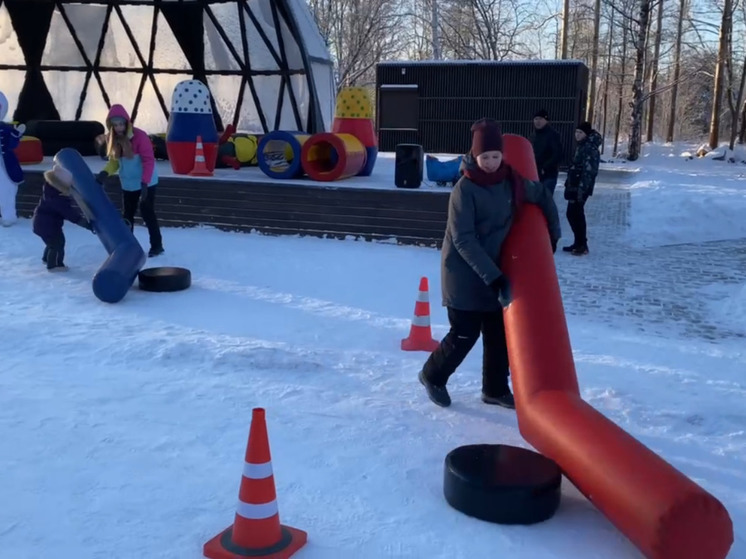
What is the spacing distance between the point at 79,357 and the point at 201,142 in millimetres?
8042

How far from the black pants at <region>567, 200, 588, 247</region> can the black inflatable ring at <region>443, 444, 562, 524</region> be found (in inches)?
264

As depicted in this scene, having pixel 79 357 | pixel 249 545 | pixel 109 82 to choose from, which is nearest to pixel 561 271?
pixel 79 357

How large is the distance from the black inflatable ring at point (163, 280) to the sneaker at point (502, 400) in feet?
13.1

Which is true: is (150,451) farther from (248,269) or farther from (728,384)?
(248,269)

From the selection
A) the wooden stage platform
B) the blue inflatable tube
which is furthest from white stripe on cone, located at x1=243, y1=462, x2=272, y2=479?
the wooden stage platform

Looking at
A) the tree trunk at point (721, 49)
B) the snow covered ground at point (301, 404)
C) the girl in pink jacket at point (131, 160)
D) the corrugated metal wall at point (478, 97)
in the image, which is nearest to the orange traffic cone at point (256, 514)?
the snow covered ground at point (301, 404)

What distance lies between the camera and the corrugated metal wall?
2141cm

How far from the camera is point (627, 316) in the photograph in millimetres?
7312

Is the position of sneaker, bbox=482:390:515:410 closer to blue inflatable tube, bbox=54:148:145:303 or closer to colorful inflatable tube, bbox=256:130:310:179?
blue inflatable tube, bbox=54:148:145:303

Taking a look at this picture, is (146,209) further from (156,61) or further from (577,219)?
(156,61)

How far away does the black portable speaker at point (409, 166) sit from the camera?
459 inches

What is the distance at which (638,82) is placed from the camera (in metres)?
25.2

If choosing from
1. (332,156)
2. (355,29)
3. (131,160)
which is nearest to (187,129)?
(332,156)

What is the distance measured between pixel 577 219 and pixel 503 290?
5.98m
